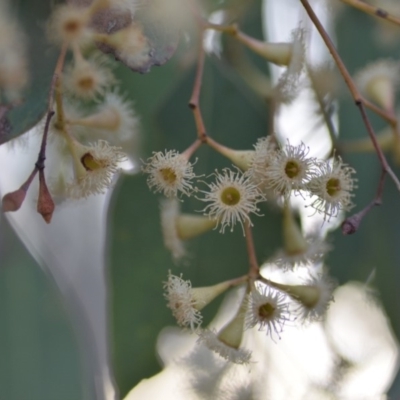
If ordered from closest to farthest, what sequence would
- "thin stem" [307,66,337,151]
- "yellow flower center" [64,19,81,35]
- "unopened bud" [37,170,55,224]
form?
"unopened bud" [37,170,55,224], "yellow flower center" [64,19,81,35], "thin stem" [307,66,337,151]

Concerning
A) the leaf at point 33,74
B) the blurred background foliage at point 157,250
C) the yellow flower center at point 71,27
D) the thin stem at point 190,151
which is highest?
the yellow flower center at point 71,27

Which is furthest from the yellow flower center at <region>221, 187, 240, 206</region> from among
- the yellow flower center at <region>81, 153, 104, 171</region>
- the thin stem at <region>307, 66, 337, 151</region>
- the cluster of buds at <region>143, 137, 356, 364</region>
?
the thin stem at <region>307, 66, 337, 151</region>

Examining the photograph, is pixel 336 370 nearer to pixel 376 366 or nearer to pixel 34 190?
pixel 376 366

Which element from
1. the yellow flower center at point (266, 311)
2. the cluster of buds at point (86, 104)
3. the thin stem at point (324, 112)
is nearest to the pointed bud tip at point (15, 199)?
the cluster of buds at point (86, 104)

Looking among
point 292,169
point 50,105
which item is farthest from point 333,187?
point 50,105

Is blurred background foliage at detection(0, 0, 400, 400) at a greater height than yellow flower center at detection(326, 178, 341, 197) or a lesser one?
lesser

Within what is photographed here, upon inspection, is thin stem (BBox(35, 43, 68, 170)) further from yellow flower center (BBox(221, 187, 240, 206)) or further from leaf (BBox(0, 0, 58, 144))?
yellow flower center (BBox(221, 187, 240, 206))

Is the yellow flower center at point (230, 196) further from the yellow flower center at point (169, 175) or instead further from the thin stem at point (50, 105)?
the thin stem at point (50, 105)
